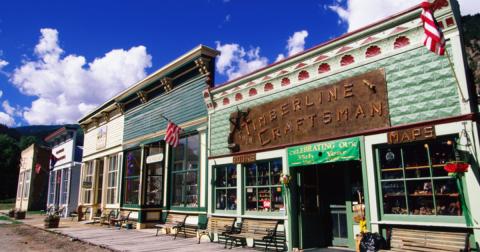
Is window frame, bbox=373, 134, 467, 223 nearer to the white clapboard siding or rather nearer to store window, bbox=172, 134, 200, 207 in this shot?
store window, bbox=172, 134, 200, 207

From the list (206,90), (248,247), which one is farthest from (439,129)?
(206,90)

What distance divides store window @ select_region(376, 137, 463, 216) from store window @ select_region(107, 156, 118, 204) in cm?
1695

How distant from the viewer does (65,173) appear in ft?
101

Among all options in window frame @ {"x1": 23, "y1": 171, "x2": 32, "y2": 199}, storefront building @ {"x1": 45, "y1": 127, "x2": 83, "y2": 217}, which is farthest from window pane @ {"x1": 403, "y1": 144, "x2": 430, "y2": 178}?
window frame @ {"x1": 23, "y1": 171, "x2": 32, "y2": 199}

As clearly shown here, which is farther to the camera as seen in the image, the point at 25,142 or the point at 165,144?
the point at 25,142

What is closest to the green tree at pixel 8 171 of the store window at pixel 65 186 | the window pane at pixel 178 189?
the store window at pixel 65 186

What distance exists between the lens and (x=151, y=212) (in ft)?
56.9

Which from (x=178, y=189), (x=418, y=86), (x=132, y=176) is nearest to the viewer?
(x=418, y=86)

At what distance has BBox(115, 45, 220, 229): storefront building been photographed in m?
14.2

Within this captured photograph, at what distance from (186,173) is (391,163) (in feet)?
30.8

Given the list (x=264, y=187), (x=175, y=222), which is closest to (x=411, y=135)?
(x=264, y=187)

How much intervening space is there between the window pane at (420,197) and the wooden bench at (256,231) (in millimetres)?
3898

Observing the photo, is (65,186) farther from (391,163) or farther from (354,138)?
(391,163)

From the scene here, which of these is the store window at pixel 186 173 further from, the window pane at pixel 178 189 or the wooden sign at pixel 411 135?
the wooden sign at pixel 411 135
